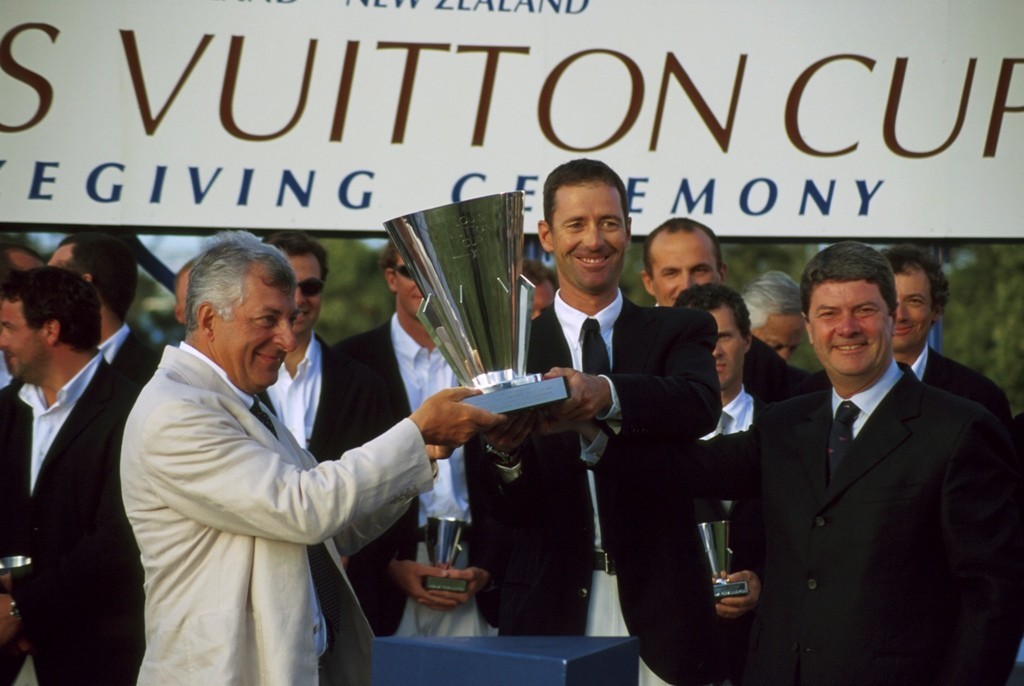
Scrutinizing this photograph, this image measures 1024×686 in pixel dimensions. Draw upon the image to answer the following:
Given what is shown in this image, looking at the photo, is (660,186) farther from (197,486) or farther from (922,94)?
(197,486)

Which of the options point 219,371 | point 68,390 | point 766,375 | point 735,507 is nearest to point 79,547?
point 68,390

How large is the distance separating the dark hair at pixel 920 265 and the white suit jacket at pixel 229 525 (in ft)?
8.34

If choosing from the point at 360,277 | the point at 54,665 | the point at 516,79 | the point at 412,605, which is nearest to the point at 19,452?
the point at 54,665

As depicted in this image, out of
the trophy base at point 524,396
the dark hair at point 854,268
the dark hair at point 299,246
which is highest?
the dark hair at point 299,246

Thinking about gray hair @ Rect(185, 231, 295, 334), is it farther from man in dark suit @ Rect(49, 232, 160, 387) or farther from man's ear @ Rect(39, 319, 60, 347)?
man in dark suit @ Rect(49, 232, 160, 387)

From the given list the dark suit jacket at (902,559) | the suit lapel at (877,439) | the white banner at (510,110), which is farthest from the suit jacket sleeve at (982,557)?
the white banner at (510,110)

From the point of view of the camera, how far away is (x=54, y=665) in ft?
15.0

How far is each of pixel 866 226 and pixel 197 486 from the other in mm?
4049

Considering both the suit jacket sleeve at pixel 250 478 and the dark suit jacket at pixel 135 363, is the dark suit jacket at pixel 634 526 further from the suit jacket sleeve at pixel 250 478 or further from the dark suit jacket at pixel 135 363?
the dark suit jacket at pixel 135 363

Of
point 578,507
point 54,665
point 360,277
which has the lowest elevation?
point 54,665

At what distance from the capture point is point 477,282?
11.7 feet

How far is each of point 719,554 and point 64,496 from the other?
2139 mm

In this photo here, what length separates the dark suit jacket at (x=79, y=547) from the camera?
14.8ft

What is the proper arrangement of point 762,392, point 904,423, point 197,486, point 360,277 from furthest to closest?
point 360,277 → point 762,392 → point 904,423 → point 197,486
